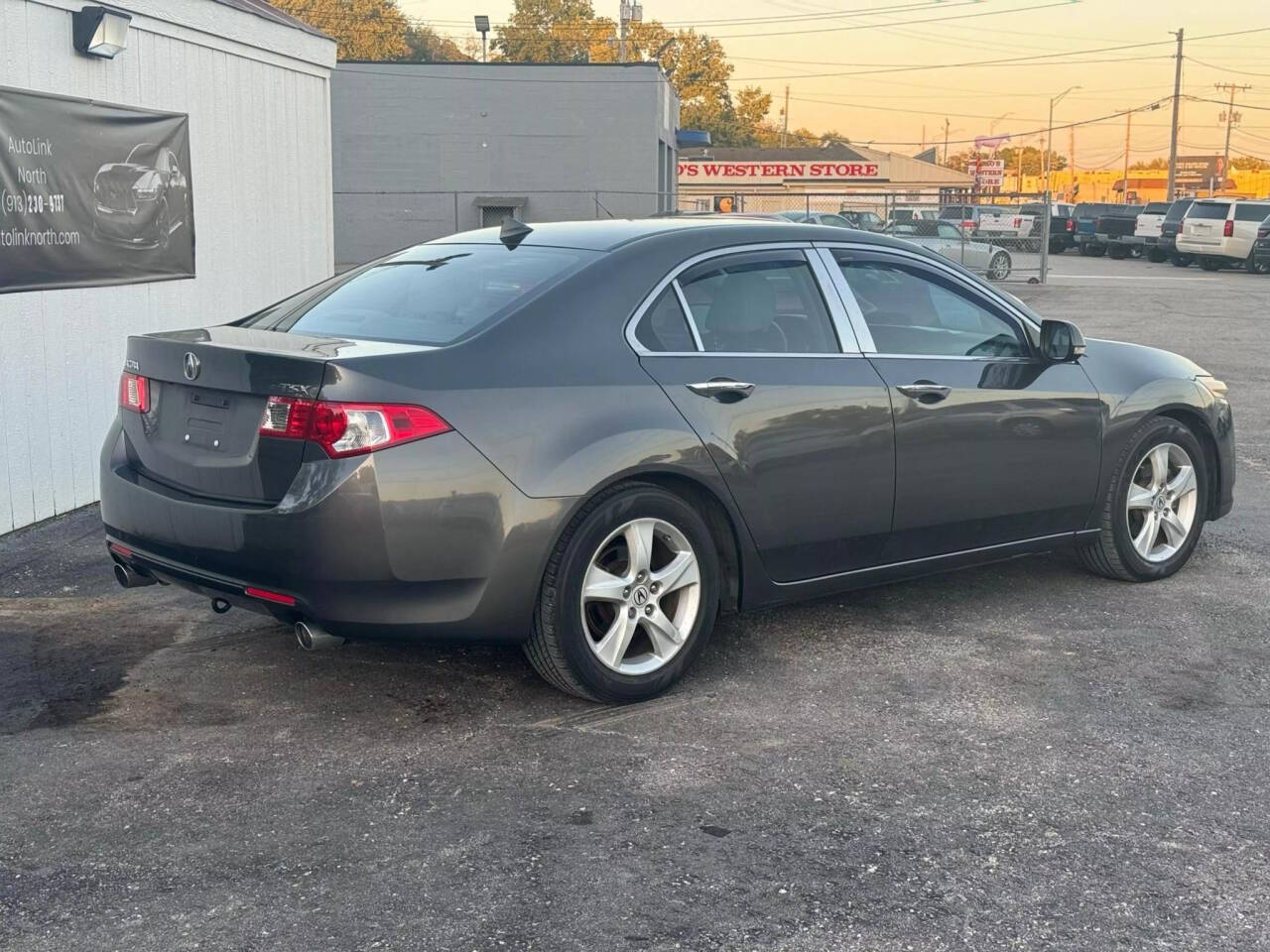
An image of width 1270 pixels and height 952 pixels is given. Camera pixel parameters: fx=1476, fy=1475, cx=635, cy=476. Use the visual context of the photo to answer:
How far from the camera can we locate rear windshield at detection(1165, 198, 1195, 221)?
135ft

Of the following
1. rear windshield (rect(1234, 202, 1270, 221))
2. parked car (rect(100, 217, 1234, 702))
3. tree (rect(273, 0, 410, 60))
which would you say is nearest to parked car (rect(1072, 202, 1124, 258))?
rear windshield (rect(1234, 202, 1270, 221))

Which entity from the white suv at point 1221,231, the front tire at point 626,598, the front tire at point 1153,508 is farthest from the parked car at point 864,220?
the front tire at point 626,598

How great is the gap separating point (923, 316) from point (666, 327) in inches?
51.3

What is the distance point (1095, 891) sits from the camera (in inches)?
140

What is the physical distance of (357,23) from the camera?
93.4 metres

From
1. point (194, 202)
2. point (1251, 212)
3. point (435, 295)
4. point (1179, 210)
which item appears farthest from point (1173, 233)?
point (435, 295)

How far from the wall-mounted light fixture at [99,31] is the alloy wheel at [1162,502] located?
5860 mm

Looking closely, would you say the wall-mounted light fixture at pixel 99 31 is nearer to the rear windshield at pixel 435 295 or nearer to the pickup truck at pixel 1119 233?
the rear windshield at pixel 435 295

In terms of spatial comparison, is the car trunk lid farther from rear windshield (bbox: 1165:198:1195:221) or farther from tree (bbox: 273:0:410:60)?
tree (bbox: 273:0:410:60)

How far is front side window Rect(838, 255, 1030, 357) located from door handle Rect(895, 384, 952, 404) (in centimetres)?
15

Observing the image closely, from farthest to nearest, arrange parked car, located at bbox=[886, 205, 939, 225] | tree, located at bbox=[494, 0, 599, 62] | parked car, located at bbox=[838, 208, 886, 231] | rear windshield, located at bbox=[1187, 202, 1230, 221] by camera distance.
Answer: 1. tree, located at bbox=[494, 0, 599, 62]
2. rear windshield, located at bbox=[1187, 202, 1230, 221]
3. parked car, located at bbox=[886, 205, 939, 225]
4. parked car, located at bbox=[838, 208, 886, 231]

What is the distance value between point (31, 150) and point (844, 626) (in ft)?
16.1

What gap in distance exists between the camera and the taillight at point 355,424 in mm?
4293

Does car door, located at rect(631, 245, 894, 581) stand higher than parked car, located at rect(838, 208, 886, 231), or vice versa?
parked car, located at rect(838, 208, 886, 231)
